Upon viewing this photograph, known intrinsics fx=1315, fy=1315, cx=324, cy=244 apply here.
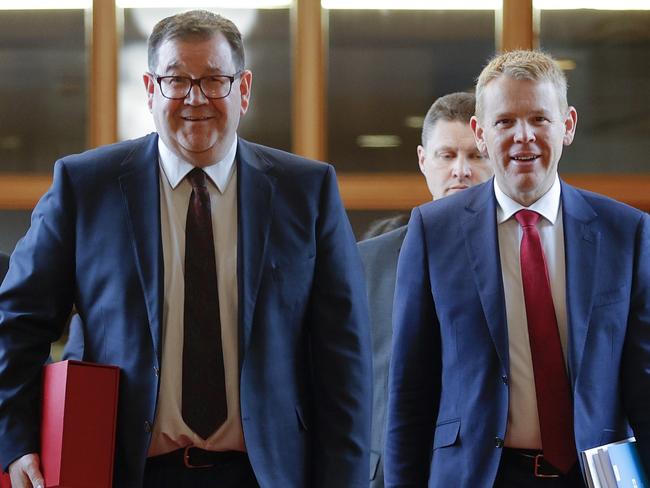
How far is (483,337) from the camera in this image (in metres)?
3.21

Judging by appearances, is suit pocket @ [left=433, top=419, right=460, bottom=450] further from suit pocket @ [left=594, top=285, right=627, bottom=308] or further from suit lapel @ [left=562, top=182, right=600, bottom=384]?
suit pocket @ [left=594, top=285, right=627, bottom=308]

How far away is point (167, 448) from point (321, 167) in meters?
0.79

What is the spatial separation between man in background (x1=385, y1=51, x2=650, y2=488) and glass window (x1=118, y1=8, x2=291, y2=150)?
2.30 metres

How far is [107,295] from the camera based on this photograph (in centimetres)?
302

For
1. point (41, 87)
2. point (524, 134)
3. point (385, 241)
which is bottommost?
point (385, 241)

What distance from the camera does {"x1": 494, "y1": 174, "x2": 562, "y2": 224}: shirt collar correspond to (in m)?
3.31

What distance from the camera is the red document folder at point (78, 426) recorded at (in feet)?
9.36

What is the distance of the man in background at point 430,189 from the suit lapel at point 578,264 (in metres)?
0.95

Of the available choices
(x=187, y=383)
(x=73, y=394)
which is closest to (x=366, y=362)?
(x=187, y=383)

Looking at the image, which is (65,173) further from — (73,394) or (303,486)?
(303,486)

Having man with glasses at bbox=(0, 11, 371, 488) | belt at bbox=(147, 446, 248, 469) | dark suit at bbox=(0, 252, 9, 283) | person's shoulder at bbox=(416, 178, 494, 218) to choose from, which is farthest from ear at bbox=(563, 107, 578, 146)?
dark suit at bbox=(0, 252, 9, 283)

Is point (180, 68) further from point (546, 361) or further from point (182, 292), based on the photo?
point (546, 361)

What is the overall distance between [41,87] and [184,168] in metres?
2.82

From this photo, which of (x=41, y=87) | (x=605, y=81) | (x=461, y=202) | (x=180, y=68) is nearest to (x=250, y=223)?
(x=180, y=68)
